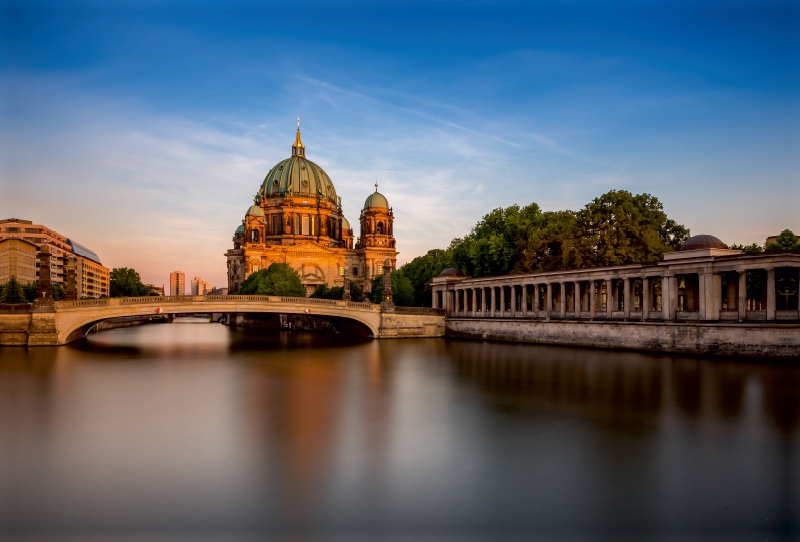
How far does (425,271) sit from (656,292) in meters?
30.0

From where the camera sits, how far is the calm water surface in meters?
8.35

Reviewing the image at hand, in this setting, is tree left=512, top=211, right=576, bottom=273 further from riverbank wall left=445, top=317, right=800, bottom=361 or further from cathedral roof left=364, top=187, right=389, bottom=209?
cathedral roof left=364, top=187, right=389, bottom=209

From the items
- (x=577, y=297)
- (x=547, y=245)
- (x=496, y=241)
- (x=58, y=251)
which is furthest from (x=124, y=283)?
(x=577, y=297)

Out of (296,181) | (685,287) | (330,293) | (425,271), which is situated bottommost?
(330,293)

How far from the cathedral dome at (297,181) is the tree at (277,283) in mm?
23857

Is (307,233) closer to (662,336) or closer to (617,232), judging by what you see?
(617,232)

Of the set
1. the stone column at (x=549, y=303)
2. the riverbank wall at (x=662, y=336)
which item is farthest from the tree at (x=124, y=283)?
the stone column at (x=549, y=303)

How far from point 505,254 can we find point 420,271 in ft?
67.4

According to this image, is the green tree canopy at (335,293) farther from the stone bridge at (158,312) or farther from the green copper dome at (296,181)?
the green copper dome at (296,181)

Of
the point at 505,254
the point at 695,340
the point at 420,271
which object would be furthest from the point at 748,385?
the point at 420,271

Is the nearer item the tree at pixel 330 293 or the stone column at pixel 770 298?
the stone column at pixel 770 298

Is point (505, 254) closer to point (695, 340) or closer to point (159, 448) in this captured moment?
point (695, 340)

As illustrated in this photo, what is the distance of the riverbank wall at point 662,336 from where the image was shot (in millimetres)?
26484

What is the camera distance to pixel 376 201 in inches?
3974
